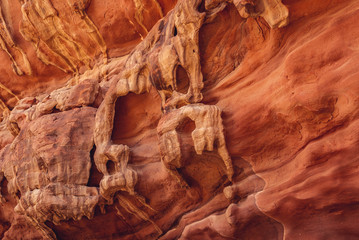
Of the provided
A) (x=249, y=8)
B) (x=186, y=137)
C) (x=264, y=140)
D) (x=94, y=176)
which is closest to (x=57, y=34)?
(x=94, y=176)

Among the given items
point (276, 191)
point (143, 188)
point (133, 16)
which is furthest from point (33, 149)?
point (276, 191)

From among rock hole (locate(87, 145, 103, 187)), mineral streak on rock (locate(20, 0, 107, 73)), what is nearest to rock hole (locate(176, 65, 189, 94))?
rock hole (locate(87, 145, 103, 187))

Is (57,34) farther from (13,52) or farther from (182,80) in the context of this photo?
(182,80)

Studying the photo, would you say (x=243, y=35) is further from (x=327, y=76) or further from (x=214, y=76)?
(x=327, y=76)

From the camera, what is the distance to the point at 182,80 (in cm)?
474

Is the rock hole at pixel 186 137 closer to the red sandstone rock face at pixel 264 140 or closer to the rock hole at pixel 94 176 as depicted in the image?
the red sandstone rock face at pixel 264 140

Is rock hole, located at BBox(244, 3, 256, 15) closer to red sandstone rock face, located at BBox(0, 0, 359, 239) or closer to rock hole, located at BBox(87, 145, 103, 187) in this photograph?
red sandstone rock face, located at BBox(0, 0, 359, 239)

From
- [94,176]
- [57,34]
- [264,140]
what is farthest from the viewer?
[57,34]

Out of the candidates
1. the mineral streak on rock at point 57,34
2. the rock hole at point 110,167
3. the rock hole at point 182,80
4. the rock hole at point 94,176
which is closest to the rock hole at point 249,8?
the rock hole at point 182,80

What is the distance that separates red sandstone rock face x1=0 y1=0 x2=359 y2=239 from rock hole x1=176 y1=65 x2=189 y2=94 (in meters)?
0.26

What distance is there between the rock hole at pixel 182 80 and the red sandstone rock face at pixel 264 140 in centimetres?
26

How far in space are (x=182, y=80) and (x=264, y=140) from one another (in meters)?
1.39

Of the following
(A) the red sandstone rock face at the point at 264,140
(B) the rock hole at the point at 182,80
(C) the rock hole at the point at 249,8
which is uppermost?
(C) the rock hole at the point at 249,8

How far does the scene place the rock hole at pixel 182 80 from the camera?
4.69 m
